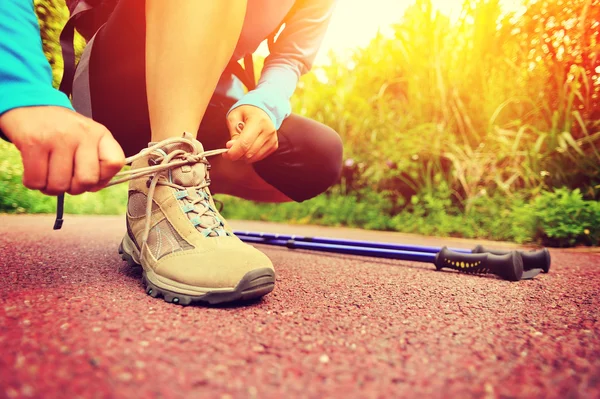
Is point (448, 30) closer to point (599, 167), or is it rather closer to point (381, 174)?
point (381, 174)

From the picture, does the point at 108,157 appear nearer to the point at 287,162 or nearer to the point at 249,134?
the point at 249,134

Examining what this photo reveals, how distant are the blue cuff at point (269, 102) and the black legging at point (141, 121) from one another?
11 centimetres

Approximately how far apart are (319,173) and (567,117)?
1850 millimetres

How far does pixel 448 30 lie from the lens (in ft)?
11.3

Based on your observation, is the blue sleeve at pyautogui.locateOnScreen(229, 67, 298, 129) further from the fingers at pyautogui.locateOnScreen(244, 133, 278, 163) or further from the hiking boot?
the hiking boot

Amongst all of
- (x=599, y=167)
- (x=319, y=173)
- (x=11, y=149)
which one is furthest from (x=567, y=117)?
(x=11, y=149)

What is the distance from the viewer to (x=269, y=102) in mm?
1256

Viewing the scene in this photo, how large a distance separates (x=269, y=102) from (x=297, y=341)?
82 centimetres

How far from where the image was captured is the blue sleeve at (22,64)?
2.16 feet

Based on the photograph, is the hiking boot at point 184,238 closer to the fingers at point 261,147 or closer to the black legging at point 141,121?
the fingers at point 261,147

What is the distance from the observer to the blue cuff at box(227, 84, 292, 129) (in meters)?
1.21

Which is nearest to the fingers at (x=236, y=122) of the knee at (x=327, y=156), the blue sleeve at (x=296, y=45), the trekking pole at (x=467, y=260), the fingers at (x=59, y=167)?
the blue sleeve at (x=296, y=45)

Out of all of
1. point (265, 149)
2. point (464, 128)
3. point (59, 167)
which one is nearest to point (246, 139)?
point (265, 149)

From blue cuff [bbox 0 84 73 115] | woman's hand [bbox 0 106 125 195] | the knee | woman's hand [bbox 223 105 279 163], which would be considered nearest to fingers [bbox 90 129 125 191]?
woman's hand [bbox 0 106 125 195]
